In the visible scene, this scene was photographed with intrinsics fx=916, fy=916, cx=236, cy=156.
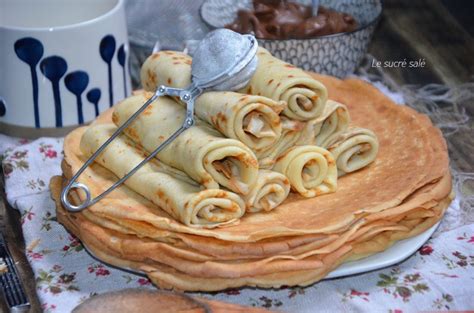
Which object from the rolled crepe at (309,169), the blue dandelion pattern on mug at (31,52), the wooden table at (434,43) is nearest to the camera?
the rolled crepe at (309,169)

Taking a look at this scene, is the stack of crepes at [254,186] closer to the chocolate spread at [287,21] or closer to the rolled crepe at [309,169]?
the rolled crepe at [309,169]

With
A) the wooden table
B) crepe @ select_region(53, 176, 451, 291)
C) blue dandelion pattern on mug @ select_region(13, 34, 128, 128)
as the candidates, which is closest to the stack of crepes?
crepe @ select_region(53, 176, 451, 291)

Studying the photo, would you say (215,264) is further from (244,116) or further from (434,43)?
(434,43)

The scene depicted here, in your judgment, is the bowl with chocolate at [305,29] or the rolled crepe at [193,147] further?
the bowl with chocolate at [305,29]

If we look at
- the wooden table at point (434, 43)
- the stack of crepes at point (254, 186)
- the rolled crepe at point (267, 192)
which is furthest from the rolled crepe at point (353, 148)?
the wooden table at point (434, 43)

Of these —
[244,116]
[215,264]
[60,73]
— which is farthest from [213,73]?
[60,73]

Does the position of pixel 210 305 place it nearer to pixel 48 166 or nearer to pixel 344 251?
pixel 344 251

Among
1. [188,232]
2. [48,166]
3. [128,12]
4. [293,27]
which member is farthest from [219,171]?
[128,12]
